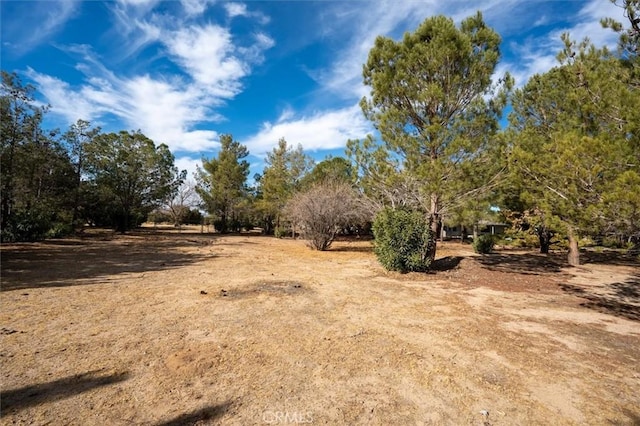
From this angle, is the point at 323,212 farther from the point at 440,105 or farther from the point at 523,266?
the point at 523,266

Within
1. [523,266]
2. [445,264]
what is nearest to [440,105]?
[445,264]

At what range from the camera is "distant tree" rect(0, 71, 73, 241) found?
12.0m

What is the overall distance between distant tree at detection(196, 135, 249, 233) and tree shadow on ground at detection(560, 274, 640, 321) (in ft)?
86.3

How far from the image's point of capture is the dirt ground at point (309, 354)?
102 inches

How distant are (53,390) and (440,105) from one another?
10.5 m

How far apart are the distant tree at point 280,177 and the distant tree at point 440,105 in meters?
17.2

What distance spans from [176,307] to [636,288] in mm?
11155

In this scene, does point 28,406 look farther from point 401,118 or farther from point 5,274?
point 401,118

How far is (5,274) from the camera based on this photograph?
7492 millimetres

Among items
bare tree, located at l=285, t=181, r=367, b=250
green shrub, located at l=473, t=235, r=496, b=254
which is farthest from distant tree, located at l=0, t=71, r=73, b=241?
green shrub, located at l=473, t=235, r=496, b=254

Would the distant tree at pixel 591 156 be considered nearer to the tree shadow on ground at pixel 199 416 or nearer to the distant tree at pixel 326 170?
the tree shadow on ground at pixel 199 416

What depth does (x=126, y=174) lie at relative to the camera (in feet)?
76.8

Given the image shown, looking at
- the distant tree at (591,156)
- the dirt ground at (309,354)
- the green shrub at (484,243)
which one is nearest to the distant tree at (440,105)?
the distant tree at (591,156)

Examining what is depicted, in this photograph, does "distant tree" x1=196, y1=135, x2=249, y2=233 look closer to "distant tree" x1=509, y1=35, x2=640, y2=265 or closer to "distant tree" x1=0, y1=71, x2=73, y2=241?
"distant tree" x1=0, y1=71, x2=73, y2=241
